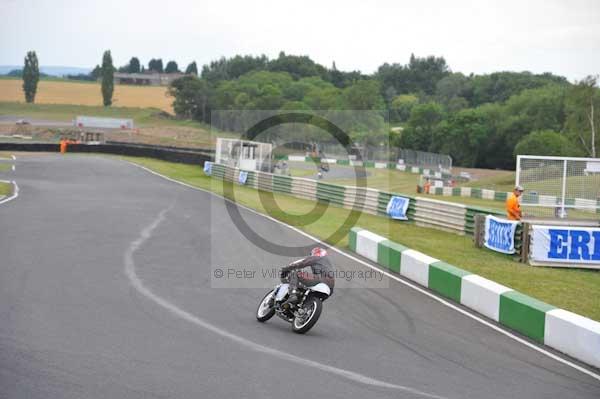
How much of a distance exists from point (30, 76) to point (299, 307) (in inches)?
5695

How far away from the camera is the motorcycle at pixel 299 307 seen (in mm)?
9797

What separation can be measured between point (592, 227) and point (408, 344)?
33.2 ft

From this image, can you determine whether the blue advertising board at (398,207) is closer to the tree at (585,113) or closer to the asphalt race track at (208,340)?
the asphalt race track at (208,340)

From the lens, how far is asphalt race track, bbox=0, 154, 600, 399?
7.50 metres

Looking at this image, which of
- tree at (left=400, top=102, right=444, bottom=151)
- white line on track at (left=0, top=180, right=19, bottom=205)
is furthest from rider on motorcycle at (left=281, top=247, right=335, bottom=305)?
tree at (left=400, top=102, right=444, bottom=151)

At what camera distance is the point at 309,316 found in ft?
32.3

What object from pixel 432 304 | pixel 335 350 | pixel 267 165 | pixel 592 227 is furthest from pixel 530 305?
pixel 267 165

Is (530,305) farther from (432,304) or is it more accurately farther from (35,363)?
Result: (35,363)

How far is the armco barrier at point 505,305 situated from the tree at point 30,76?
139 meters

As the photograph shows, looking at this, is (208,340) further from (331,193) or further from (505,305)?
(331,193)

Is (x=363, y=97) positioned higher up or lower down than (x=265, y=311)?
higher up

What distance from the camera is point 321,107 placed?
395 feet

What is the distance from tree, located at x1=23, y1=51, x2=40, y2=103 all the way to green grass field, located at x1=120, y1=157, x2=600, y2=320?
123 m

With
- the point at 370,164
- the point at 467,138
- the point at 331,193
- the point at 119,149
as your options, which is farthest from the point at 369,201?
the point at 467,138
